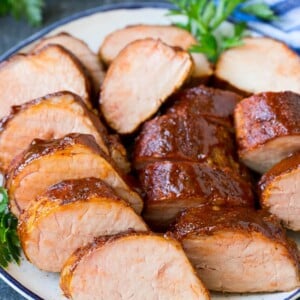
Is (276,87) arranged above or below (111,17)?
below

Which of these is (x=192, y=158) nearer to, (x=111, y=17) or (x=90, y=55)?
(x=90, y=55)

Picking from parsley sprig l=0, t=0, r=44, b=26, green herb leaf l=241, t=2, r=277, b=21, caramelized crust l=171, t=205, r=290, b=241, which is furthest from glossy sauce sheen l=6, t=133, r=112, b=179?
parsley sprig l=0, t=0, r=44, b=26

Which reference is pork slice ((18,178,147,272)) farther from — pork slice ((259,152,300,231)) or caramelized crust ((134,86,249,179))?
pork slice ((259,152,300,231))

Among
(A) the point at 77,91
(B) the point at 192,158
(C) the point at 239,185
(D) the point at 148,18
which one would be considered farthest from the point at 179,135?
(D) the point at 148,18

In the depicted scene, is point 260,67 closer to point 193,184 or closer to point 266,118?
point 266,118

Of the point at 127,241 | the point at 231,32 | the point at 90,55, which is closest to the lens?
the point at 127,241

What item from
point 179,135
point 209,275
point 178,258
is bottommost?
point 209,275
